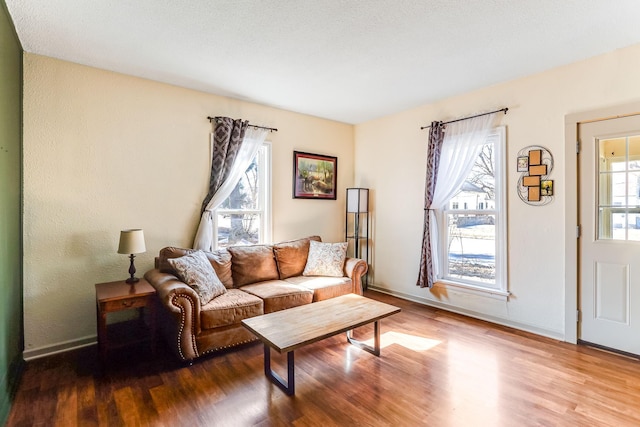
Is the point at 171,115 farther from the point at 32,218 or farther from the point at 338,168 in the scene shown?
the point at 338,168

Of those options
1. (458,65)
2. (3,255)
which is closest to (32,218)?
(3,255)

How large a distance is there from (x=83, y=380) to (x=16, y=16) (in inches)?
102

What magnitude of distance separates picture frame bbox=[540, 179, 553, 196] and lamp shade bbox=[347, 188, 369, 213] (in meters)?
2.17

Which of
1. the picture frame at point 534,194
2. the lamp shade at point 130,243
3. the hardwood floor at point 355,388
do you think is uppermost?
the picture frame at point 534,194

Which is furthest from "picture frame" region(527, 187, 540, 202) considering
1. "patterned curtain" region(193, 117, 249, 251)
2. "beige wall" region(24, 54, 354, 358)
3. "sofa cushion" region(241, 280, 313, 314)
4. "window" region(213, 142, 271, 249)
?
"beige wall" region(24, 54, 354, 358)

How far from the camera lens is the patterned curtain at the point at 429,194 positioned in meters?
3.78

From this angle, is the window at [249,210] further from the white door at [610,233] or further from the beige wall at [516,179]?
the white door at [610,233]

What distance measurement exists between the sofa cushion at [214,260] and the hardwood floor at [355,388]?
72 centimetres

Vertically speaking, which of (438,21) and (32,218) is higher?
(438,21)

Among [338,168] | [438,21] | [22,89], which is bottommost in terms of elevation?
[338,168]

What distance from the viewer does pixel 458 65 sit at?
114 inches

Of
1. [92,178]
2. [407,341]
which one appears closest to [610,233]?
[407,341]

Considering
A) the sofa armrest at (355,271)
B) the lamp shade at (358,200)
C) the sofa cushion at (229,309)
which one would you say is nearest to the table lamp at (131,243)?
the sofa cushion at (229,309)

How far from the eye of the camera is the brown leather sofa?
2469 millimetres
